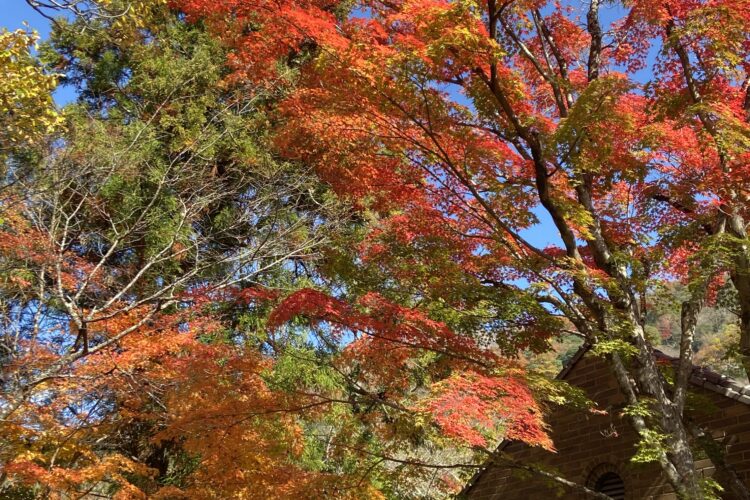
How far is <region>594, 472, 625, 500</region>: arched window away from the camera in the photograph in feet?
26.6

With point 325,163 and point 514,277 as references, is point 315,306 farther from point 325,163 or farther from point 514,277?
point 325,163

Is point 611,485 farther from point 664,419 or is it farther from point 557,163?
point 557,163

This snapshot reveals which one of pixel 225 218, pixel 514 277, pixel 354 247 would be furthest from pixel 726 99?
pixel 225 218

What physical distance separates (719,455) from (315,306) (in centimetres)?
496

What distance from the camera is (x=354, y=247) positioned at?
36.1 ft

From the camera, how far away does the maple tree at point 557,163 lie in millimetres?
6512

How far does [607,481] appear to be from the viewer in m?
8.38

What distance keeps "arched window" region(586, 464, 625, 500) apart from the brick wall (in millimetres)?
19

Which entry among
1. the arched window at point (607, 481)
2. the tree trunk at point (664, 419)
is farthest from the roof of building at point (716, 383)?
the arched window at point (607, 481)

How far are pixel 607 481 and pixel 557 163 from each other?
182 inches

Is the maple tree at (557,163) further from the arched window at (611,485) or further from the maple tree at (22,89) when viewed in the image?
the maple tree at (22,89)

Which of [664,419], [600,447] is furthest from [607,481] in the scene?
[664,419]

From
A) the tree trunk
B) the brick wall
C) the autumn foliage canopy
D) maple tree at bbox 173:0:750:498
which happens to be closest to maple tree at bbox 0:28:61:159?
the autumn foliage canopy

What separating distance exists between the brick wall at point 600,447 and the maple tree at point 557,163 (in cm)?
59
